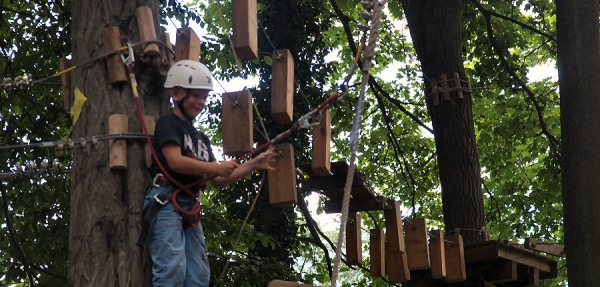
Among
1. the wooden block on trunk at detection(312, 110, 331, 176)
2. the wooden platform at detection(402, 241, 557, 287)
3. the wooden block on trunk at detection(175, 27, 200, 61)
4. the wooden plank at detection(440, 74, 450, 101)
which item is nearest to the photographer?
the wooden block on trunk at detection(175, 27, 200, 61)

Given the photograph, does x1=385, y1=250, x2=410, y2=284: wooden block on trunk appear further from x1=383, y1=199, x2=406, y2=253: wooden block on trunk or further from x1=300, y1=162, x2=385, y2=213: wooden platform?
x1=300, y1=162, x2=385, y2=213: wooden platform

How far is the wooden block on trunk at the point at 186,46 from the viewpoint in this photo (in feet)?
15.0

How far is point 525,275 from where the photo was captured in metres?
7.58

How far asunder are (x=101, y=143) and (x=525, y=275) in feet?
15.4

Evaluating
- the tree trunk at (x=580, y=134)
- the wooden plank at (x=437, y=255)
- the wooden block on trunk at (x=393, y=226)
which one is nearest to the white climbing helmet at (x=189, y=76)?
the wooden block on trunk at (x=393, y=226)

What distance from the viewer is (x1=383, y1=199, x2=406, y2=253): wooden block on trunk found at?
21.4 ft

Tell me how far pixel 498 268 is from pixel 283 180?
133 inches

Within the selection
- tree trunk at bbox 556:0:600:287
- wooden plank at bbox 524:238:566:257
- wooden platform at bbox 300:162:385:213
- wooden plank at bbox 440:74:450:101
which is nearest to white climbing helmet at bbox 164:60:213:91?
wooden platform at bbox 300:162:385:213

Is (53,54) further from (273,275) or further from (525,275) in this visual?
(525,275)

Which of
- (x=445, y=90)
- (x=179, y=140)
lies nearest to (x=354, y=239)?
(x=445, y=90)

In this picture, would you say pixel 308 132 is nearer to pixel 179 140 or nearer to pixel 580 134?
pixel 580 134

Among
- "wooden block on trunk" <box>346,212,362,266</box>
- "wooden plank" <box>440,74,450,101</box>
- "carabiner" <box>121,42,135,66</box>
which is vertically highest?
"wooden plank" <box>440,74,450,101</box>

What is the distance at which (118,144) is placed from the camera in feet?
13.9

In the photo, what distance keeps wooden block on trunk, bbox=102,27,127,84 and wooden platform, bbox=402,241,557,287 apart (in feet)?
12.5
